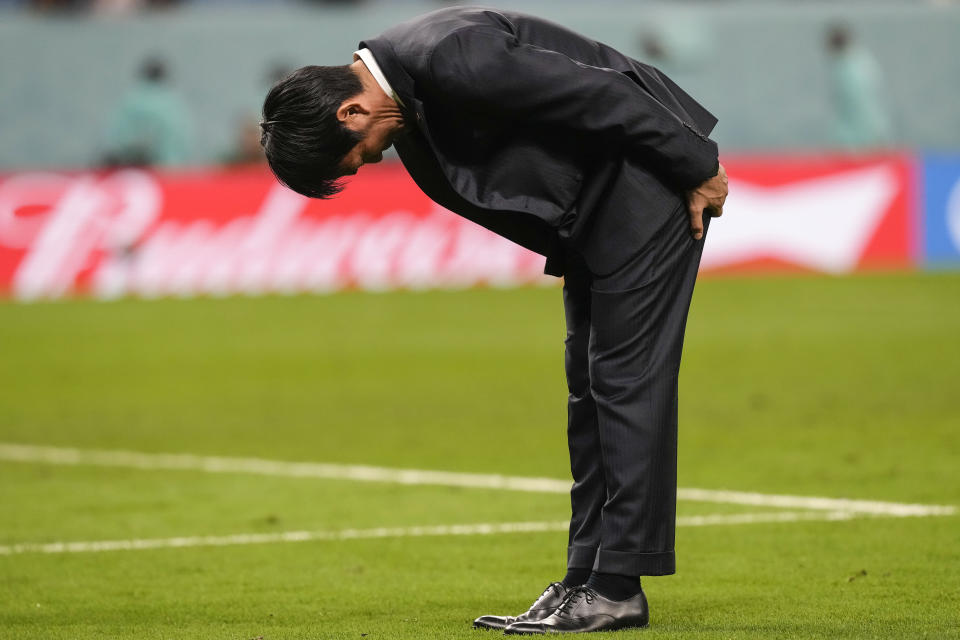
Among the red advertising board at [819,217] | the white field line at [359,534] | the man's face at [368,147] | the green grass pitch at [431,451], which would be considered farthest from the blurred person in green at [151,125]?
the man's face at [368,147]

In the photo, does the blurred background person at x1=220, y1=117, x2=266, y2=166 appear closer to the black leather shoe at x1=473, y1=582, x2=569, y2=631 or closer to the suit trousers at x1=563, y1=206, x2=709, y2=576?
the black leather shoe at x1=473, y1=582, x2=569, y2=631

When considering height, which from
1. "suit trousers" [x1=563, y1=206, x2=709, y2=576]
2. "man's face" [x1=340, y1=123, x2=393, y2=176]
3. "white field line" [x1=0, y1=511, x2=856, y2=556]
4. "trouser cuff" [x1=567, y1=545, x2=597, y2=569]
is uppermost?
"man's face" [x1=340, y1=123, x2=393, y2=176]

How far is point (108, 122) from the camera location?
2542 centimetres

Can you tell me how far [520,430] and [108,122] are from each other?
17.0 m

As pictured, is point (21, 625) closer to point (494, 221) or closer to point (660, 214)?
point (494, 221)

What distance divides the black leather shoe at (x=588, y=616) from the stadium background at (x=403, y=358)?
16 centimetres

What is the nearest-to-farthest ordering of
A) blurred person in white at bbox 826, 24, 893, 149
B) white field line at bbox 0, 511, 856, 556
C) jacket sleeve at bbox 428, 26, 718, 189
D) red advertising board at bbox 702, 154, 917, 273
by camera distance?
1. jacket sleeve at bbox 428, 26, 718, 189
2. white field line at bbox 0, 511, 856, 556
3. red advertising board at bbox 702, 154, 917, 273
4. blurred person in white at bbox 826, 24, 893, 149

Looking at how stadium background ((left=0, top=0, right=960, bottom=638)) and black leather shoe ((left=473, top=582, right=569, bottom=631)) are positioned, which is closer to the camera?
black leather shoe ((left=473, top=582, right=569, bottom=631))

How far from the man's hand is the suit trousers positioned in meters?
→ 0.03

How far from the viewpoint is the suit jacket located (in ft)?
14.5

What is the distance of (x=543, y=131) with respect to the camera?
466 cm

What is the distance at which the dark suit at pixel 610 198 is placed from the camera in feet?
14.9

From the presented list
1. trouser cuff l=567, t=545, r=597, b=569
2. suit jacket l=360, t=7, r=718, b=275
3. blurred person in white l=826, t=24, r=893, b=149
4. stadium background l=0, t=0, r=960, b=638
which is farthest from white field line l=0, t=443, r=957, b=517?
blurred person in white l=826, t=24, r=893, b=149

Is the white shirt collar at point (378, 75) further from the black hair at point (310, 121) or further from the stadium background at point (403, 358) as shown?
the stadium background at point (403, 358)
